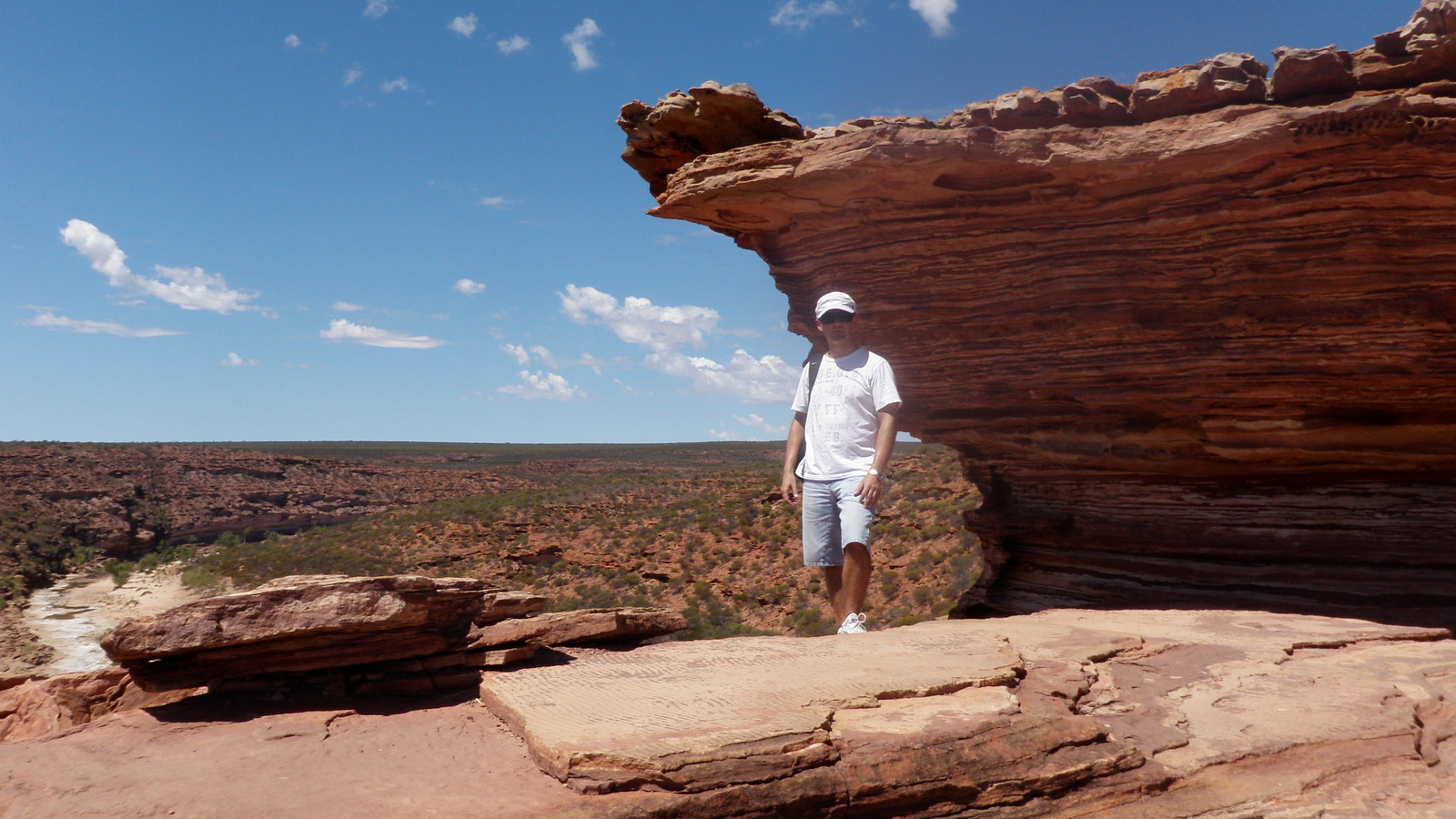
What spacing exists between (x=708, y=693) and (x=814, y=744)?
0.73m

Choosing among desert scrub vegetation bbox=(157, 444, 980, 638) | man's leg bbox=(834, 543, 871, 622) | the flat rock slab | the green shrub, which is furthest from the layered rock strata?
the green shrub

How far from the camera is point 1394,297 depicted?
6.91m

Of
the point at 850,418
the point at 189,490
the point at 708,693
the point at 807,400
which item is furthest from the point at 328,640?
the point at 189,490

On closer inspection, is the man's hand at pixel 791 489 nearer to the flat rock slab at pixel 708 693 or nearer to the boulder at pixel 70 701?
the flat rock slab at pixel 708 693

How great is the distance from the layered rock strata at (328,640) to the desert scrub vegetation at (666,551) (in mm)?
12147

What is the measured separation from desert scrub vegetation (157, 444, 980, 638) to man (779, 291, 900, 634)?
411 inches

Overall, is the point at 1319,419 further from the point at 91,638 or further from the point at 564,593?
the point at 91,638

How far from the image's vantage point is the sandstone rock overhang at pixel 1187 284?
661 cm

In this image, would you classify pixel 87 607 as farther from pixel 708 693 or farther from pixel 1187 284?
pixel 1187 284

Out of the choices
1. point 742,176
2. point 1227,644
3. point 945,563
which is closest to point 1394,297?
point 1227,644

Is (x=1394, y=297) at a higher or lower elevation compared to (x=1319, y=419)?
higher

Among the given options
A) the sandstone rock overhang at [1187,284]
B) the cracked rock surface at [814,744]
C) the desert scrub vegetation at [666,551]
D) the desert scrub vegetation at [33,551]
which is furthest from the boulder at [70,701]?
the desert scrub vegetation at [33,551]

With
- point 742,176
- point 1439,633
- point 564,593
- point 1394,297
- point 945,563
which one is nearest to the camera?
point 1439,633

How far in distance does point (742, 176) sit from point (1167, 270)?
3770 mm
